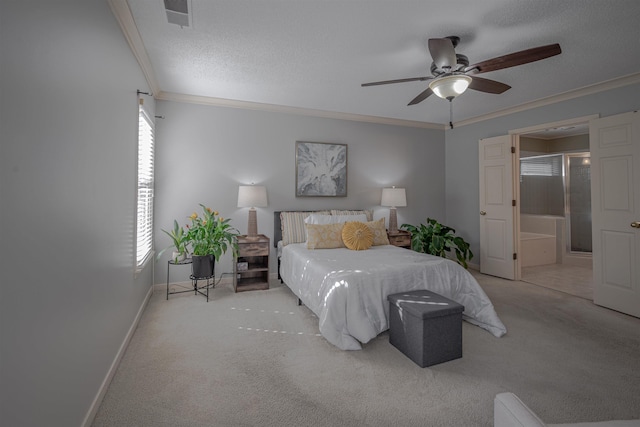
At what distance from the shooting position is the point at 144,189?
3.29 m

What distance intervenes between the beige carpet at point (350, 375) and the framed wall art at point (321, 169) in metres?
2.18

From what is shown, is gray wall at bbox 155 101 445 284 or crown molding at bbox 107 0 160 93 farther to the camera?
gray wall at bbox 155 101 445 284

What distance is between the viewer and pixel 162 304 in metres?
3.46

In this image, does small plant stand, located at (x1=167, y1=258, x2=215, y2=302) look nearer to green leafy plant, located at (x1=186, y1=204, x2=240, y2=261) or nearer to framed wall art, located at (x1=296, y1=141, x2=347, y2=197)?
green leafy plant, located at (x1=186, y1=204, x2=240, y2=261)

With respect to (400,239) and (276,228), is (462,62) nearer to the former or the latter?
(400,239)

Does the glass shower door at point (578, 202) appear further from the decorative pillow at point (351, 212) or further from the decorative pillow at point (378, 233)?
the decorative pillow at point (378, 233)

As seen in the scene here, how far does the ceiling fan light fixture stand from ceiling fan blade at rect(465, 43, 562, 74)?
80 millimetres

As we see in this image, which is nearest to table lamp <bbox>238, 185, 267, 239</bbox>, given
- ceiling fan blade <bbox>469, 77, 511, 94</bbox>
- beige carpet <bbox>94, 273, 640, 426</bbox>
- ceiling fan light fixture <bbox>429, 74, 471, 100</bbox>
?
beige carpet <bbox>94, 273, 640, 426</bbox>

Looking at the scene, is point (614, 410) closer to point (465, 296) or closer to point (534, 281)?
point (465, 296)

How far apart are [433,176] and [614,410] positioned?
4.40m

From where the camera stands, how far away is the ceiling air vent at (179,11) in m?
2.14

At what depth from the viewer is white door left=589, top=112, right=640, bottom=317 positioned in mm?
3227

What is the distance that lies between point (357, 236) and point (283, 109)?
2254mm

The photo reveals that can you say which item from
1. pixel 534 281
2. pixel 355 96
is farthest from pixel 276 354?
pixel 534 281
